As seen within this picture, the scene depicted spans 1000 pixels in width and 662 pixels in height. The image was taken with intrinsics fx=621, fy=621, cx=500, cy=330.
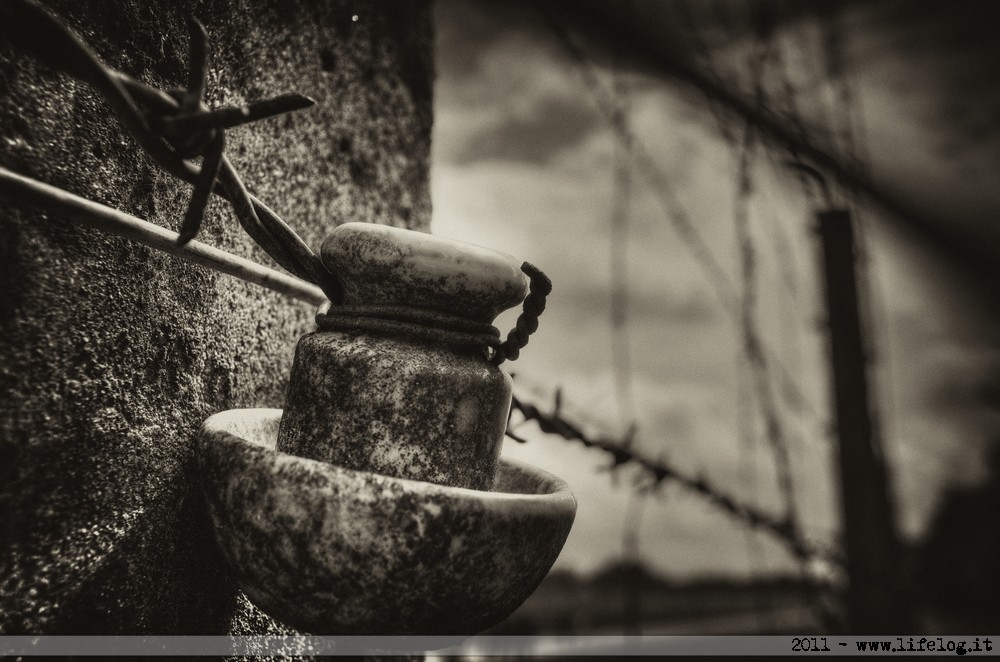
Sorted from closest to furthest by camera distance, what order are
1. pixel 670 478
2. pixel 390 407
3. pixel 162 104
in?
pixel 162 104 < pixel 390 407 < pixel 670 478

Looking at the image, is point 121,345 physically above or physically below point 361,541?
above

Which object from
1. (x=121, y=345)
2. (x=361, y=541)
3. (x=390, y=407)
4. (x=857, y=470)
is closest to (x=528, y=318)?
(x=390, y=407)

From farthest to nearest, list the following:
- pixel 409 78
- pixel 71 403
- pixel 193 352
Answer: pixel 409 78, pixel 193 352, pixel 71 403

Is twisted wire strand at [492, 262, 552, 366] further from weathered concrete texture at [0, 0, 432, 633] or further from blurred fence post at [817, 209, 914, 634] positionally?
blurred fence post at [817, 209, 914, 634]

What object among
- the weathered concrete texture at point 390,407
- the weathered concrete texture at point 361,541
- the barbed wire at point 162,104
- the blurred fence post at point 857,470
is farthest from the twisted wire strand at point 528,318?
the blurred fence post at point 857,470

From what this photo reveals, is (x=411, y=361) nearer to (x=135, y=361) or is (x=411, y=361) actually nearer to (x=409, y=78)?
(x=135, y=361)

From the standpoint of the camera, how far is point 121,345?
1.89ft

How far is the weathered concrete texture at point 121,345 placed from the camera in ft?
1.62

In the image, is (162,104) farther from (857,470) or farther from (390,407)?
(857,470)

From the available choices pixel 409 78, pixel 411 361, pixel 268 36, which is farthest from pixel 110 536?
pixel 409 78

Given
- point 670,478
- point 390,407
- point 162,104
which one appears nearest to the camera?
point 162,104

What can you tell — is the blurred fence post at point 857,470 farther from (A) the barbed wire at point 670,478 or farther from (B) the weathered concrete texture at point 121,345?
(B) the weathered concrete texture at point 121,345

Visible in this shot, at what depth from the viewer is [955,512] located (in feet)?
40.9

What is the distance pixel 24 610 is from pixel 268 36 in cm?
73
